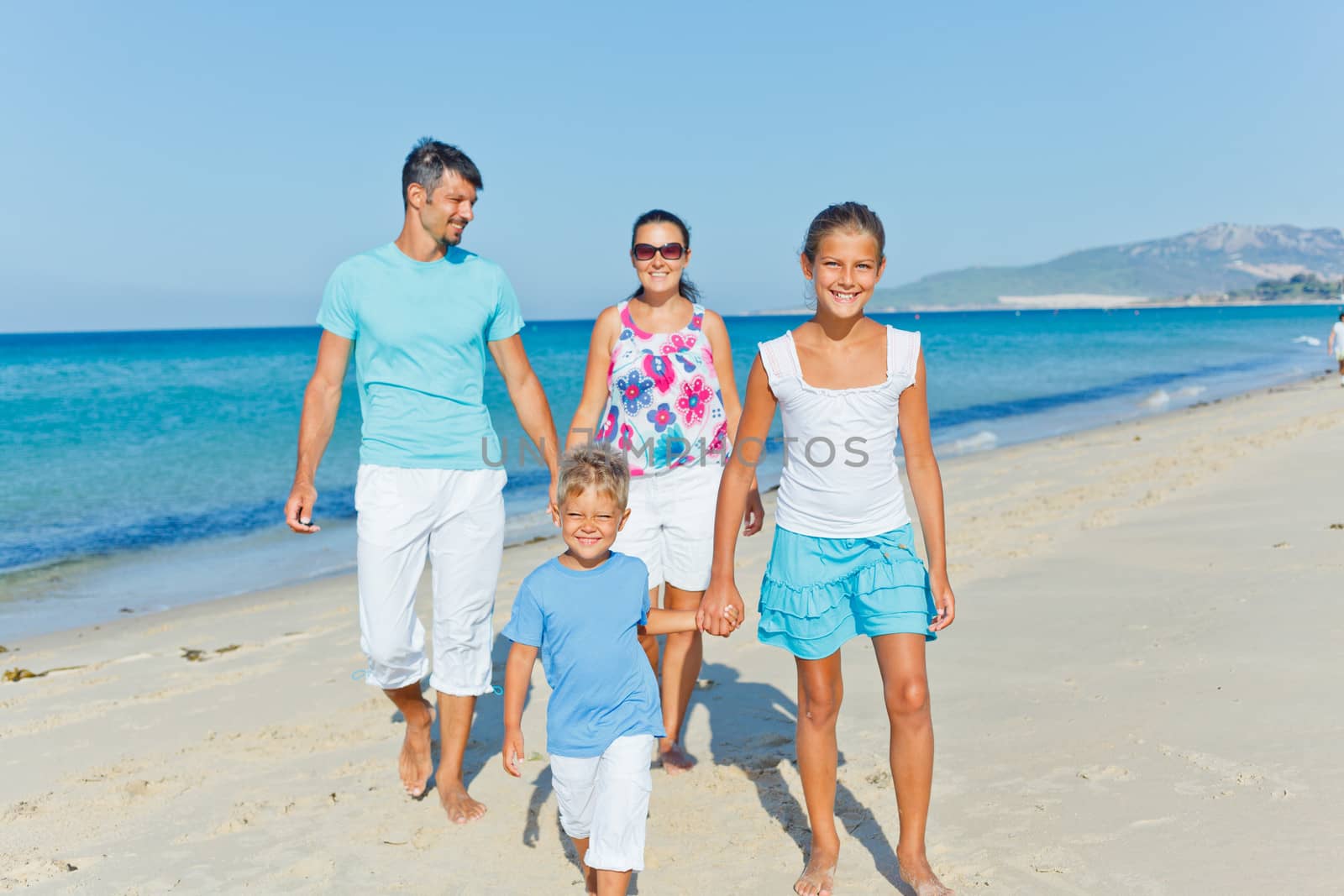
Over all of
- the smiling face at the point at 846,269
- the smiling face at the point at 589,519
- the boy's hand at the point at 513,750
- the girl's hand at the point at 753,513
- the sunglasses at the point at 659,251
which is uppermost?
the sunglasses at the point at 659,251

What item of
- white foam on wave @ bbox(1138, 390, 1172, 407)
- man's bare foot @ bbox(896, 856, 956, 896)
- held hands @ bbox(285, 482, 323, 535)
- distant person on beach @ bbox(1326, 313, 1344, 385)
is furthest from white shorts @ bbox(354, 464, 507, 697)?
distant person on beach @ bbox(1326, 313, 1344, 385)

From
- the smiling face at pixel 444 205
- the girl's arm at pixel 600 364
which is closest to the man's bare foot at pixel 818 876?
the girl's arm at pixel 600 364

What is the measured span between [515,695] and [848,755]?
1.72 meters

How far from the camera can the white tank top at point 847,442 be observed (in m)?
3.02

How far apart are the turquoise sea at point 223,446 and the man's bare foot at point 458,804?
5.52 metres

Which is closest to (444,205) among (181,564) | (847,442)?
(847,442)

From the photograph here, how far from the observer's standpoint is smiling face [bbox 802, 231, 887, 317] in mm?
3045

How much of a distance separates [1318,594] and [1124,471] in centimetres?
597

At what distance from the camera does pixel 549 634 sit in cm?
293

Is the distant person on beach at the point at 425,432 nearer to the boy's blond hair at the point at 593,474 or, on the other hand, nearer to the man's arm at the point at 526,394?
the man's arm at the point at 526,394

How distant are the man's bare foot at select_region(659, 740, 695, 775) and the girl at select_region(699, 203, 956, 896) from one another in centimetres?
101

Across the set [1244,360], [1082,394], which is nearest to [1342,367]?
[1082,394]

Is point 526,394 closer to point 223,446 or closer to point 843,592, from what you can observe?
point 843,592

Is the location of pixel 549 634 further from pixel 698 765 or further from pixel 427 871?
pixel 698 765
